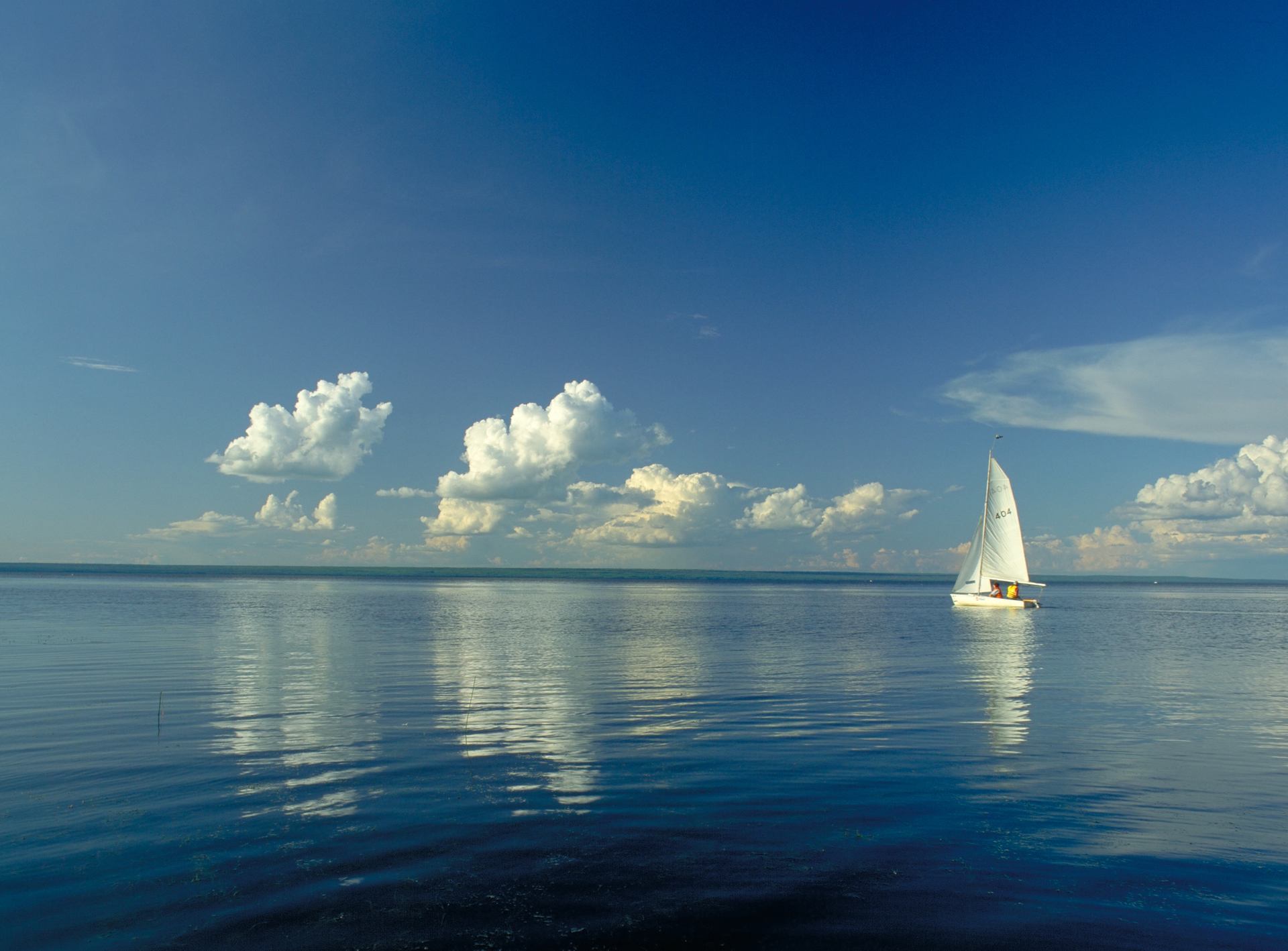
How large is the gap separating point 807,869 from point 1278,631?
9352 centimetres

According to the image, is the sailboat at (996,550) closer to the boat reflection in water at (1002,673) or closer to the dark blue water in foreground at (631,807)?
the boat reflection in water at (1002,673)

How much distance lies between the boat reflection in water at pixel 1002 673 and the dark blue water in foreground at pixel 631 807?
35 centimetres

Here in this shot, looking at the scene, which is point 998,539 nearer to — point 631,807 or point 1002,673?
point 1002,673

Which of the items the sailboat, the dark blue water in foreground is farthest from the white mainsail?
the dark blue water in foreground

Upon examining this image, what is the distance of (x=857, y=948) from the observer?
11.1 meters

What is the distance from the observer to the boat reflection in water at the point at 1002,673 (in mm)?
26703

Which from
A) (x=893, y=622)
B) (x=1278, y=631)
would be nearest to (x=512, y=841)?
(x=893, y=622)

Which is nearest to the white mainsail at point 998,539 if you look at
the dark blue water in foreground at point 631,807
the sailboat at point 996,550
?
the sailboat at point 996,550

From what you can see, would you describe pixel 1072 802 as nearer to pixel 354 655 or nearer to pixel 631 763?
pixel 631 763

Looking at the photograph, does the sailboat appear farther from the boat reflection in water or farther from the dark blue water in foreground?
the dark blue water in foreground

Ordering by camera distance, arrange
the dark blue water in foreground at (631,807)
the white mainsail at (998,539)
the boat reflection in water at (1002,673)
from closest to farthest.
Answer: the dark blue water in foreground at (631,807)
the boat reflection in water at (1002,673)
the white mainsail at (998,539)

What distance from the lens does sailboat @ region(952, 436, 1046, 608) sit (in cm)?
10956

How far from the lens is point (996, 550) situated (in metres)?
113

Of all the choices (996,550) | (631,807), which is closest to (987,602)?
(996,550)
